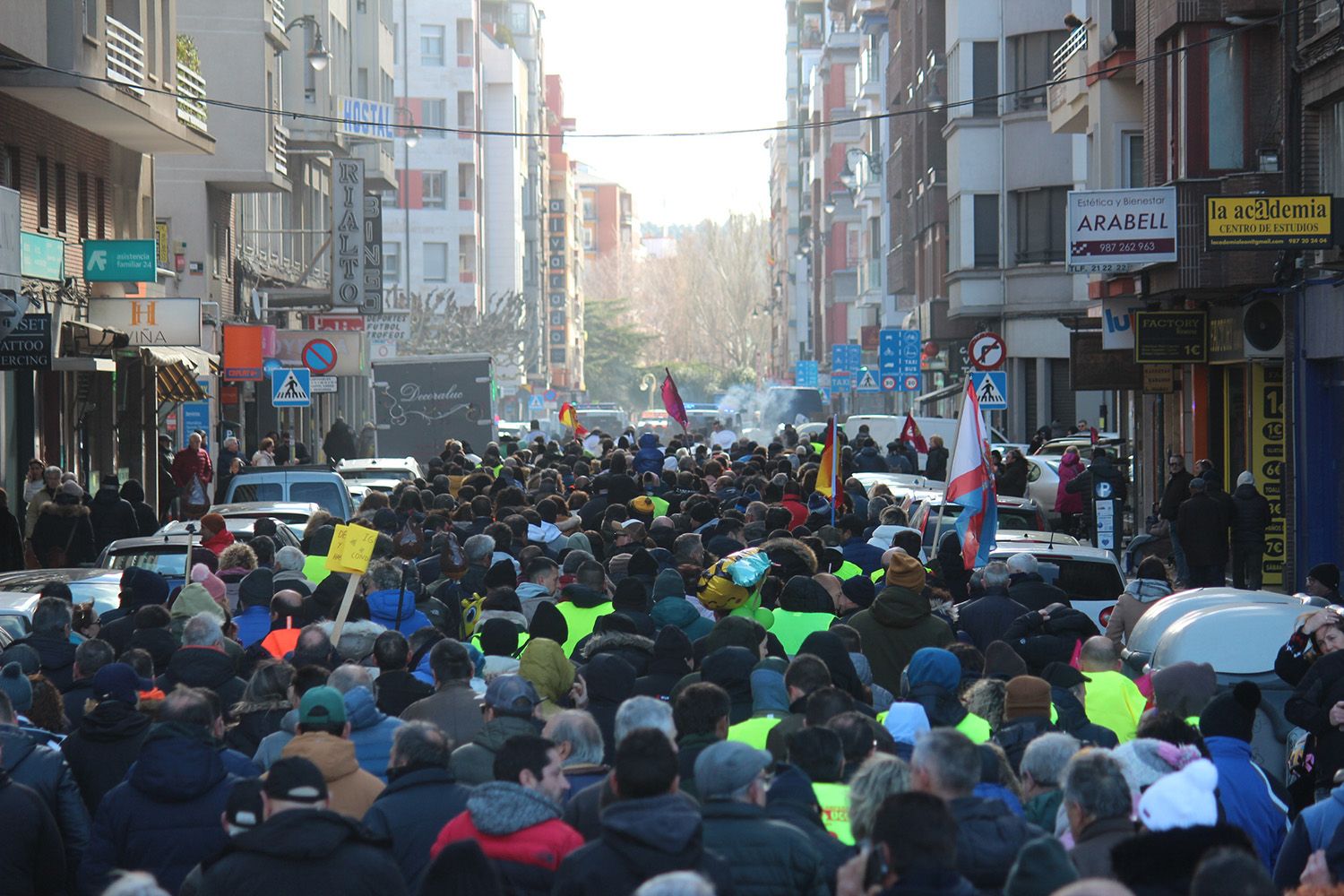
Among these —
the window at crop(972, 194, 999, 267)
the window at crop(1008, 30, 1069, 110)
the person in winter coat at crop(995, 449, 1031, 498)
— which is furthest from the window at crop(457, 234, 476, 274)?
the person in winter coat at crop(995, 449, 1031, 498)

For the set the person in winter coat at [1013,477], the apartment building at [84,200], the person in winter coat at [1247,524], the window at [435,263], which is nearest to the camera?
the person in winter coat at [1247,524]

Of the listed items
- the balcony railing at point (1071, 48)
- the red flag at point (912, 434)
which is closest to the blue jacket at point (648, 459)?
the red flag at point (912, 434)

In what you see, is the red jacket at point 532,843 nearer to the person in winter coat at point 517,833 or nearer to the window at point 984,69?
the person in winter coat at point 517,833

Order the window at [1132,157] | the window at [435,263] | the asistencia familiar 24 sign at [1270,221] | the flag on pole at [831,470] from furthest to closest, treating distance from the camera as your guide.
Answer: the window at [435,263]
the window at [1132,157]
the asistencia familiar 24 sign at [1270,221]
the flag on pole at [831,470]

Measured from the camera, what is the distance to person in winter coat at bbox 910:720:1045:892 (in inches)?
228

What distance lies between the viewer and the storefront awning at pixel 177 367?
30.2m

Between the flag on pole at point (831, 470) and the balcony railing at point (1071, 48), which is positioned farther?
the balcony railing at point (1071, 48)

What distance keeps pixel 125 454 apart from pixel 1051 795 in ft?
93.9

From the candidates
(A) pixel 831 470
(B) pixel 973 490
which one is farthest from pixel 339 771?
(A) pixel 831 470

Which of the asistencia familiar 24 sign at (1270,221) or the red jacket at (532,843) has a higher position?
the asistencia familiar 24 sign at (1270,221)

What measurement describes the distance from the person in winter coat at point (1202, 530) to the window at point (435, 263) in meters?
74.5

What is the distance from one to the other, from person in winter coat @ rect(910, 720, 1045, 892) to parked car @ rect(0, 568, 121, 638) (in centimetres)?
800

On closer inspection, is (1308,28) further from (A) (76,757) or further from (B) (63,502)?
(A) (76,757)

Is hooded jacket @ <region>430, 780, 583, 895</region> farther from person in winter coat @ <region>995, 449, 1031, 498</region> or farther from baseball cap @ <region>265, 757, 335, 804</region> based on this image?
person in winter coat @ <region>995, 449, 1031, 498</region>
